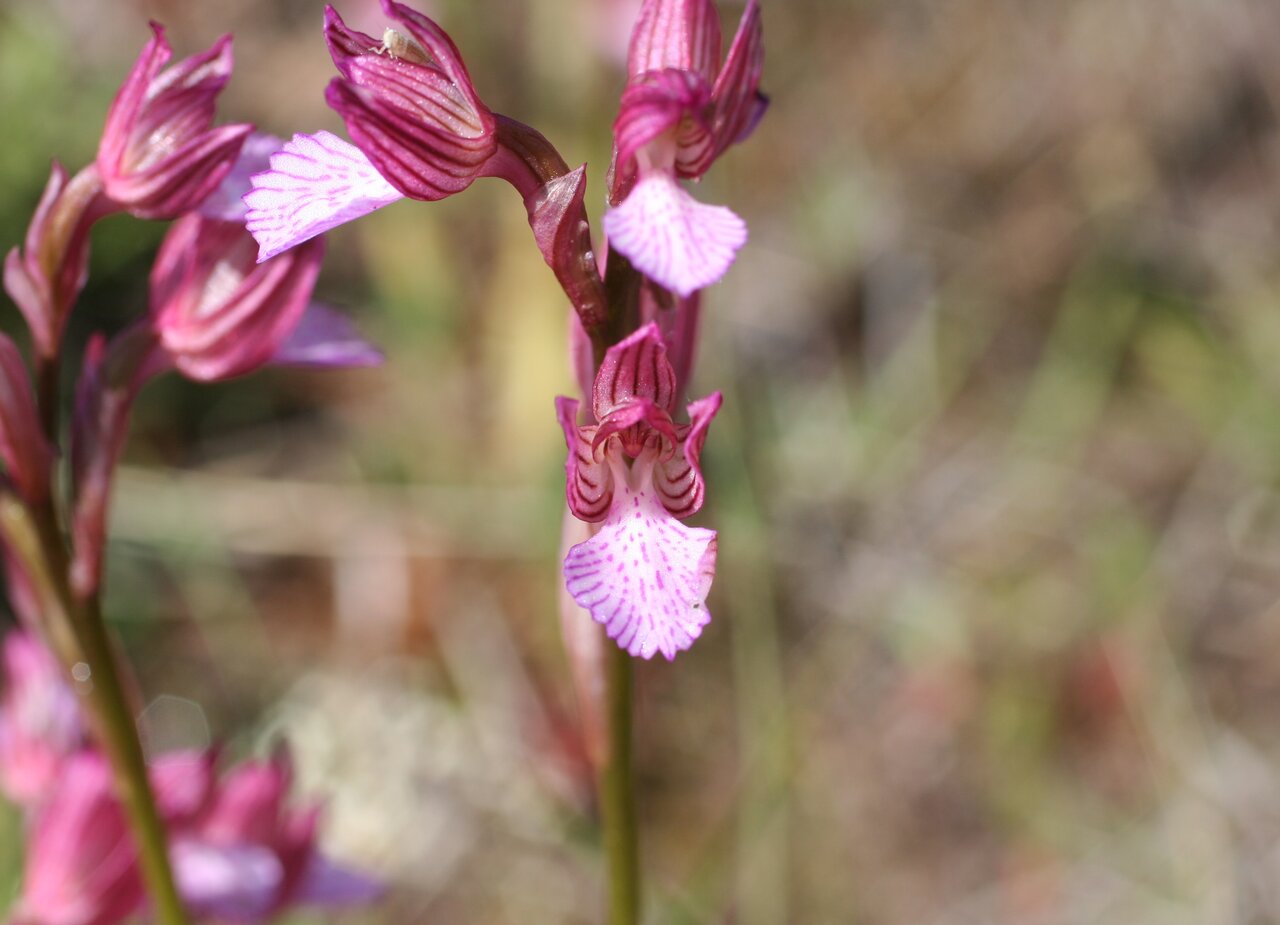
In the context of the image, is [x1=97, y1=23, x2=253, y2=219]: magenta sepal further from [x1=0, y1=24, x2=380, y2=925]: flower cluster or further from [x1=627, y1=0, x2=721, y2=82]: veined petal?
[x1=627, y1=0, x2=721, y2=82]: veined petal

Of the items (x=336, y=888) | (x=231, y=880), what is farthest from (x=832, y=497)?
(x=231, y=880)

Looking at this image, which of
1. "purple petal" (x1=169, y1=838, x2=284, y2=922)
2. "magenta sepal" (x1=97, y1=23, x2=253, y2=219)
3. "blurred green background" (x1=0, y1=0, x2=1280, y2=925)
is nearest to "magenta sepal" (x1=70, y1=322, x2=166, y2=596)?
"magenta sepal" (x1=97, y1=23, x2=253, y2=219)

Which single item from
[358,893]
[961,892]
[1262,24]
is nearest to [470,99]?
[358,893]

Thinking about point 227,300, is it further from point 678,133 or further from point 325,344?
point 678,133

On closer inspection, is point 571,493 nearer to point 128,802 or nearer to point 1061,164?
point 128,802

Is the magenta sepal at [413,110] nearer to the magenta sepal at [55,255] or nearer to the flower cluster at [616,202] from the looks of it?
the flower cluster at [616,202]

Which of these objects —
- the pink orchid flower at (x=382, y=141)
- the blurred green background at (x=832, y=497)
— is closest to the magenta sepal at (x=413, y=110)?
the pink orchid flower at (x=382, y=141)
